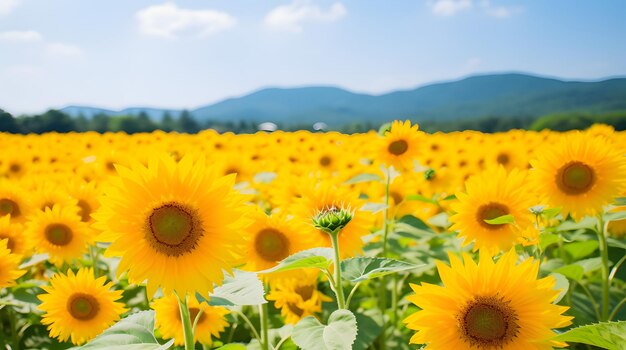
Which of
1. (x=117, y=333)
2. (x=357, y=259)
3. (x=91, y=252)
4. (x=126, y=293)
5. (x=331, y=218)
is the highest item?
(x=331, y=218)

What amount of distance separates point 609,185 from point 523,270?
5.89 feet

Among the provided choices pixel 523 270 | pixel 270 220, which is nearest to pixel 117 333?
pixel 270 220

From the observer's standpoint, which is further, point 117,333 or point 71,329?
point 71,329

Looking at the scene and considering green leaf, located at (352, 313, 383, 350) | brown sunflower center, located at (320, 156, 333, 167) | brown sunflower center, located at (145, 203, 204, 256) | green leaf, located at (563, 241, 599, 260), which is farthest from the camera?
brown sunflower center, located at (320, 156, 333, 167)

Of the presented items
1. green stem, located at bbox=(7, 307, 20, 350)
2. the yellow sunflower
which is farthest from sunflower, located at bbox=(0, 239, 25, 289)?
green stem, located at bbox=(7, 307, 20, 350)

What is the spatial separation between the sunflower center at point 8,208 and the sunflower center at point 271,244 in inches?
104

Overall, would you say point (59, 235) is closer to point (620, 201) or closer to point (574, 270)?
point (574, 270)

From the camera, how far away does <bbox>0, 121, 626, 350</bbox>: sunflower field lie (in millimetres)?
1757

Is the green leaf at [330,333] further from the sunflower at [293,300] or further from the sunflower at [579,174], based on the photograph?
the sunflower at [579,174]

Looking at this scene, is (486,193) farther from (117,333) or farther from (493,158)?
(493,158)

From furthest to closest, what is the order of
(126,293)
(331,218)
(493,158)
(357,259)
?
(493,158) → (126,293) → (357,259) → (331,218)

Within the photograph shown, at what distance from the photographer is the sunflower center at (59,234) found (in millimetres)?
3697

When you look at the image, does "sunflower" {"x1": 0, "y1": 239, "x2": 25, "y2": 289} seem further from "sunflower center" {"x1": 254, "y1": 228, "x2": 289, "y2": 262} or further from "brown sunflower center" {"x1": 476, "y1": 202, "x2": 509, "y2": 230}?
"brown sunflower center" {"x1": 476, "y1": 202, "x2": 509, "y2": 230}

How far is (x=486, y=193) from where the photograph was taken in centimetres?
310
